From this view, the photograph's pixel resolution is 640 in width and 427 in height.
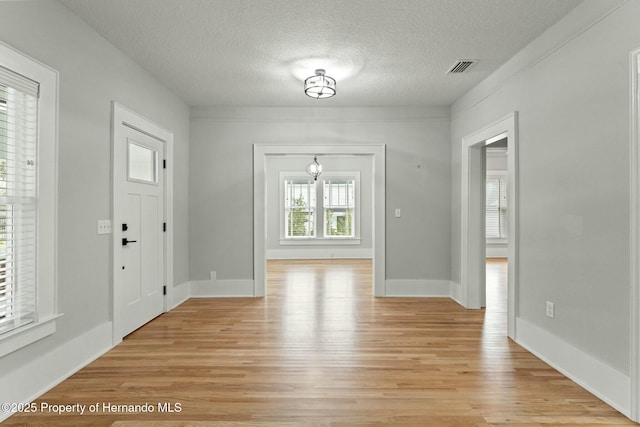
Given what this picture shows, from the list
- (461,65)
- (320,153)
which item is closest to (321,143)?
(320,153)

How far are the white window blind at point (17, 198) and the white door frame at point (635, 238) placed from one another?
12.3ft

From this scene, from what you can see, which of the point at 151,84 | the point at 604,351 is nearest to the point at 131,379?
the point at 151,84

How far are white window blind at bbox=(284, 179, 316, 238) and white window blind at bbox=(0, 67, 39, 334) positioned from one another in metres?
7.41

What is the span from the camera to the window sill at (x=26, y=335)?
84.7 inches

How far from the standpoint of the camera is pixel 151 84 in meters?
4.08

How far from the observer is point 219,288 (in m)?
→ 5.30

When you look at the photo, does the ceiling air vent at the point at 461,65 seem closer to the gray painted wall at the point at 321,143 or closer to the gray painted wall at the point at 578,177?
the gray painted wall at the point at 578,177

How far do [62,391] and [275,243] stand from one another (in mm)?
7182

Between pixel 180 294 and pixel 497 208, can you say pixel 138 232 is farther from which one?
pixel 497 208

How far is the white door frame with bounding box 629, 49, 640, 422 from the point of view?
7.08ft

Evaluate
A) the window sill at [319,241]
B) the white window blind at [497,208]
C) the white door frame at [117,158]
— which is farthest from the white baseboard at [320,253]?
the white door frame at [117,158]

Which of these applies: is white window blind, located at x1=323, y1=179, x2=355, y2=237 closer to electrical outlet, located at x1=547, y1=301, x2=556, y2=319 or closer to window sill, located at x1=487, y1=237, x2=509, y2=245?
window sill, located at x1=487, y1=237, x2=509, y2=245

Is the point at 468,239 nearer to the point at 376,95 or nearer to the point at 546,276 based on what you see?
the point at 546,276

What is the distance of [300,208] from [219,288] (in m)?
4.71
